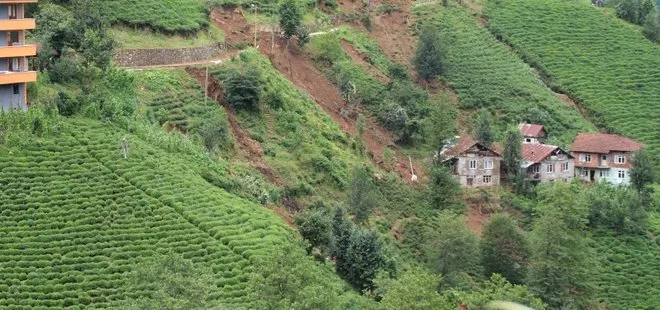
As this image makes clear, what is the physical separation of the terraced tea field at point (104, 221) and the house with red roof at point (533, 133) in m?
29.2

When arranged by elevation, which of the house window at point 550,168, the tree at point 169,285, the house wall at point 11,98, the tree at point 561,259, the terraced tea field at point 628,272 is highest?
the house wall at point 11,98

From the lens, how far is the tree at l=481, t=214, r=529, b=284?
2329 inches

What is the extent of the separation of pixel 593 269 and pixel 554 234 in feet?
14.2

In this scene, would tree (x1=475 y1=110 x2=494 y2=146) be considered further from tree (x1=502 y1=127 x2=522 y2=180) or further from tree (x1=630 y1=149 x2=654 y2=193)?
tree (x1=630 y1=149 x2=654 y2=193)

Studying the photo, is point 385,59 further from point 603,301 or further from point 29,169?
point 29,169

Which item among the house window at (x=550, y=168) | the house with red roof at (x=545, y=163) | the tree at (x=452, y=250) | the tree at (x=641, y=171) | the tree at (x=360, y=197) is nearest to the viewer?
the tree at (x=452, y=250)

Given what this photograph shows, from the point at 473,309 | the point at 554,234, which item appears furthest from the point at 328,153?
the point at 473,309

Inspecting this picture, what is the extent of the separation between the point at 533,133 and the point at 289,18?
15.7 meters

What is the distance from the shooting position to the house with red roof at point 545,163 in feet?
240

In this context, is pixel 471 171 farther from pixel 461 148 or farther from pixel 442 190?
pixel 442 190

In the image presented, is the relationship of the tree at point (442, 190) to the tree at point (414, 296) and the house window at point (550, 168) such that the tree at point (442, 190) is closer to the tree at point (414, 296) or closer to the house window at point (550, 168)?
the house window at point (550, 168)

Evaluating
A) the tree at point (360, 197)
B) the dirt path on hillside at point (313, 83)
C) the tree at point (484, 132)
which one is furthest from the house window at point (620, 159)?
the tree at point (360, 197)

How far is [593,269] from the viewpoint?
61.4 meters

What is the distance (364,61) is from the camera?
8019cm
